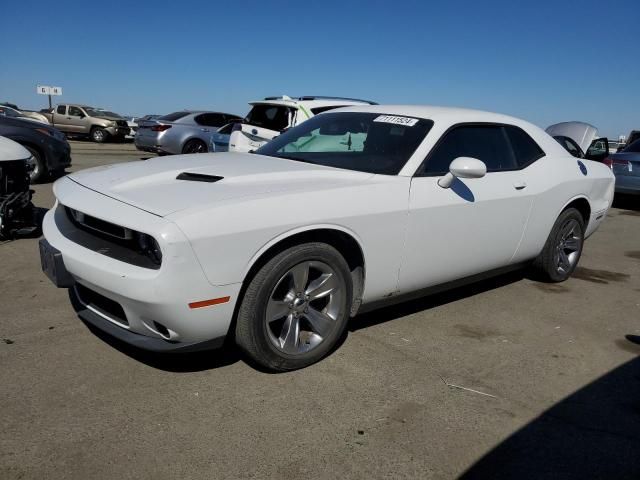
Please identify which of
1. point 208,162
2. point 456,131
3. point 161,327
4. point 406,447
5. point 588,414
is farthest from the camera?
point 456,131

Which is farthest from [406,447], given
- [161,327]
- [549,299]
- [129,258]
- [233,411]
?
[549,299]

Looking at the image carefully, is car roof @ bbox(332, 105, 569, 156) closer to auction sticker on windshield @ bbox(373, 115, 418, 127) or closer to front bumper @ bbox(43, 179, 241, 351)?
auction sticker on windshield @ bbox(373, 115, 418, 127)

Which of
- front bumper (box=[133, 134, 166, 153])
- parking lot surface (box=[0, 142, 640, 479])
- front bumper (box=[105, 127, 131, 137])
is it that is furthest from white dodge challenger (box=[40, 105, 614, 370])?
front bumper (box=[105, 127, 131, 137])

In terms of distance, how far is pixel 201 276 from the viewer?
2.47 m

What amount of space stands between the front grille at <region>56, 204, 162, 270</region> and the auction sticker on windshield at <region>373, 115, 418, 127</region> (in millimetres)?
2004

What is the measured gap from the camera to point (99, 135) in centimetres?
2336

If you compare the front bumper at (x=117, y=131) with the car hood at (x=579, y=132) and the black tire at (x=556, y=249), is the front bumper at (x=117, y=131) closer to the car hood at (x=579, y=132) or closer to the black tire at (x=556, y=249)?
the car hood at (x=579, y=132)

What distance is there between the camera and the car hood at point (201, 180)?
105 inches

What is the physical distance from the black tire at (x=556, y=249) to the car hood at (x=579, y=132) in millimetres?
6292

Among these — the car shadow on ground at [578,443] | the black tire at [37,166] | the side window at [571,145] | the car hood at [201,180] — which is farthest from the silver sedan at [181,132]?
the car shadow on ground at [578,443]

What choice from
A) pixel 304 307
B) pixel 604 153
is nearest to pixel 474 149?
pixel 304 307

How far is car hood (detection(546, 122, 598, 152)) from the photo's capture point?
1061 centimetres

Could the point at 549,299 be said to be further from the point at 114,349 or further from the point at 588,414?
the point at 114,349

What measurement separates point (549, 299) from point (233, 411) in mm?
3094
